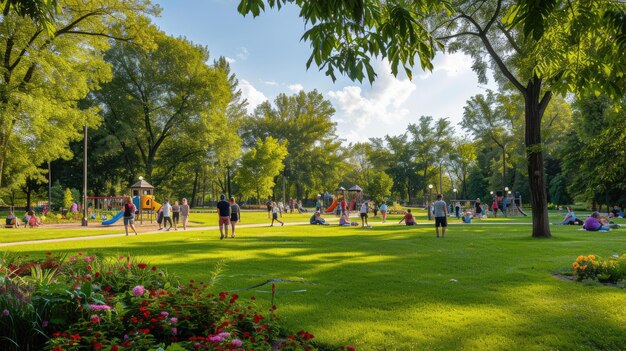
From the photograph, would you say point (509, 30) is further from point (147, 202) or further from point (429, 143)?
point (429, 143)

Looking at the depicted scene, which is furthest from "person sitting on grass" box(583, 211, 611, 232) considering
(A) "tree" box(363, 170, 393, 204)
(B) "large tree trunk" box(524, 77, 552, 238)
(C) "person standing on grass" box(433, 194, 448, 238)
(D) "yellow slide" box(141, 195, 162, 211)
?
(A) "tree" box(363, 170, 393, 204)

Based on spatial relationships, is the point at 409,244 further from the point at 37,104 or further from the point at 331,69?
the point at 37,104

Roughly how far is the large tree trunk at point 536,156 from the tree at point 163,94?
3320cm

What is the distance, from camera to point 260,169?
5962 cm

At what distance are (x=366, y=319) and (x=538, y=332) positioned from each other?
6.72 feet

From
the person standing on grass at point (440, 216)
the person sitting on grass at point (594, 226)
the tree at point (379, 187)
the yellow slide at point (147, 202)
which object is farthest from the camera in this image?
the tree at point (379, 187)

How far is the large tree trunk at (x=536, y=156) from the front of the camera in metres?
17.3

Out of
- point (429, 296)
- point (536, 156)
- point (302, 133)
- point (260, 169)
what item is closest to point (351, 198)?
point (260, 169)

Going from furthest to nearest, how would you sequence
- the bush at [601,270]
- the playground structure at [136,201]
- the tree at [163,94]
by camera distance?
1. the tree at [163,94]
2. the playground structure at [136,201]
3. the bush at [601,270]

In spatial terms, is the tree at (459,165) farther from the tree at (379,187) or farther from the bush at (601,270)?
the bush at (601,270)

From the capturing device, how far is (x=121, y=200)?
34500 millimetres

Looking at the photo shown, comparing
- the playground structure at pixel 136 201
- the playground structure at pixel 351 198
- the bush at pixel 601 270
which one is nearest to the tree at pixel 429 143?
the playground structure at pixel 351 198

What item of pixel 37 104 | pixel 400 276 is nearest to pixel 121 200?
pixel 37 104

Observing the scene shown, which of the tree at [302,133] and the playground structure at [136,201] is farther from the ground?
the tree at [302,133]
